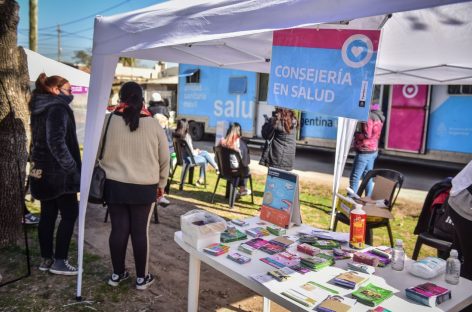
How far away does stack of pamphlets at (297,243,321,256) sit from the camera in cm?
231

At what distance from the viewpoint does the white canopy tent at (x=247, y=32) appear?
6.15 ft

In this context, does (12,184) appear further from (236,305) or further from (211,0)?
(211,0)

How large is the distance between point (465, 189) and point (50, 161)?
9.92 ft

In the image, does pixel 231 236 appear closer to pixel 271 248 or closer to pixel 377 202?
pixel 271 248

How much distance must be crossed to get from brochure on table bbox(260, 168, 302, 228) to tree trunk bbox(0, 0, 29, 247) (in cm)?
256

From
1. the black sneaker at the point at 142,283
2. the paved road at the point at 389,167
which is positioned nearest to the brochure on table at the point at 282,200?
the black sneaker at the point at 142,283

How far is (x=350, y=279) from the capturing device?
199 centimetres

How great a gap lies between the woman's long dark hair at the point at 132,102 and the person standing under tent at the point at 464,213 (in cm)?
216

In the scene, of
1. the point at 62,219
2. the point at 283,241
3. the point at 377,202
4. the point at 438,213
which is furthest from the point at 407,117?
the point at 62,219

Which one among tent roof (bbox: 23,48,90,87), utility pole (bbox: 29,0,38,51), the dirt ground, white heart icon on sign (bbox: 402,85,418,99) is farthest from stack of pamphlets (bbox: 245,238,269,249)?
utility pole (bbox: 29,0,38,51)

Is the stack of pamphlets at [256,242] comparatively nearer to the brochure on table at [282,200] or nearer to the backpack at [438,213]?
the brochure on table at [282,200]

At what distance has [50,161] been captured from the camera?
3.18 metres

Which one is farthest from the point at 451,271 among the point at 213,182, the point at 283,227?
the point at 213,182

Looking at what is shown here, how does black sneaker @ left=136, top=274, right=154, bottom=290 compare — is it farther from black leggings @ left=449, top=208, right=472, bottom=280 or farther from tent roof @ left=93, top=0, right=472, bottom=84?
black leggings @ left=449, top=208, right=472, bottom=280
